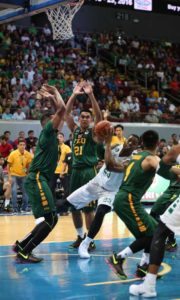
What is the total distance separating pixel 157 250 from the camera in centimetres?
546

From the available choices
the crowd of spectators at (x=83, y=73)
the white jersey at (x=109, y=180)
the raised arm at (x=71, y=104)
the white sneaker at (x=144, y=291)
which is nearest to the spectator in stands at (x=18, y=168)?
the crowd of spectators at (x=83, y=73)

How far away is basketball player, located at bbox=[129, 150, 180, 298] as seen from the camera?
5453 millimetres

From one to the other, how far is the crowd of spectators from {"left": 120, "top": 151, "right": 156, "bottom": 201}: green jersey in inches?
418

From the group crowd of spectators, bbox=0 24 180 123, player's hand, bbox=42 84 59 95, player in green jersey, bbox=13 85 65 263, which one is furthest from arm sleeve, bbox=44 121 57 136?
crowd of spectators, bbox=0 24 180 123

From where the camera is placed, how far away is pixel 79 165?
8.13 meters

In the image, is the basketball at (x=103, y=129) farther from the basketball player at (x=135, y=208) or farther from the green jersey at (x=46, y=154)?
the green jersey at (x=46, y=154)

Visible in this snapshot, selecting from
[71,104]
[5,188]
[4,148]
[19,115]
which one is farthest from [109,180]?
[19,115]

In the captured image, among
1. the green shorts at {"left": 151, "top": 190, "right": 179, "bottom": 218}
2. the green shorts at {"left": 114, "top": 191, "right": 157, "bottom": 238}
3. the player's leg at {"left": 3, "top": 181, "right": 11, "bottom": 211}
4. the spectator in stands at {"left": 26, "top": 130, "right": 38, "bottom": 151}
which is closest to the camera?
the green shorts at {"left": 114, "top": 191, "right": 157, "bottom": 238}

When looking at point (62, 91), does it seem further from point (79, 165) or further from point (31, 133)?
point (79, 165)

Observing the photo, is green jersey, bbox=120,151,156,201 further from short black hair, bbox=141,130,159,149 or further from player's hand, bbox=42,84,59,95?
player's hand, bbox=42,84,59,95

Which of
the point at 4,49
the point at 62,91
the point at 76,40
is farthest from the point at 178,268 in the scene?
the point at 76,40

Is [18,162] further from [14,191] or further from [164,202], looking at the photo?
[164,202]

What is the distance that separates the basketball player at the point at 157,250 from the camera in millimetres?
5453

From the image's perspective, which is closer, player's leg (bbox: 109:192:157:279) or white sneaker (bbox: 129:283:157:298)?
white sneaker (bbox: 129:283:157:298)
